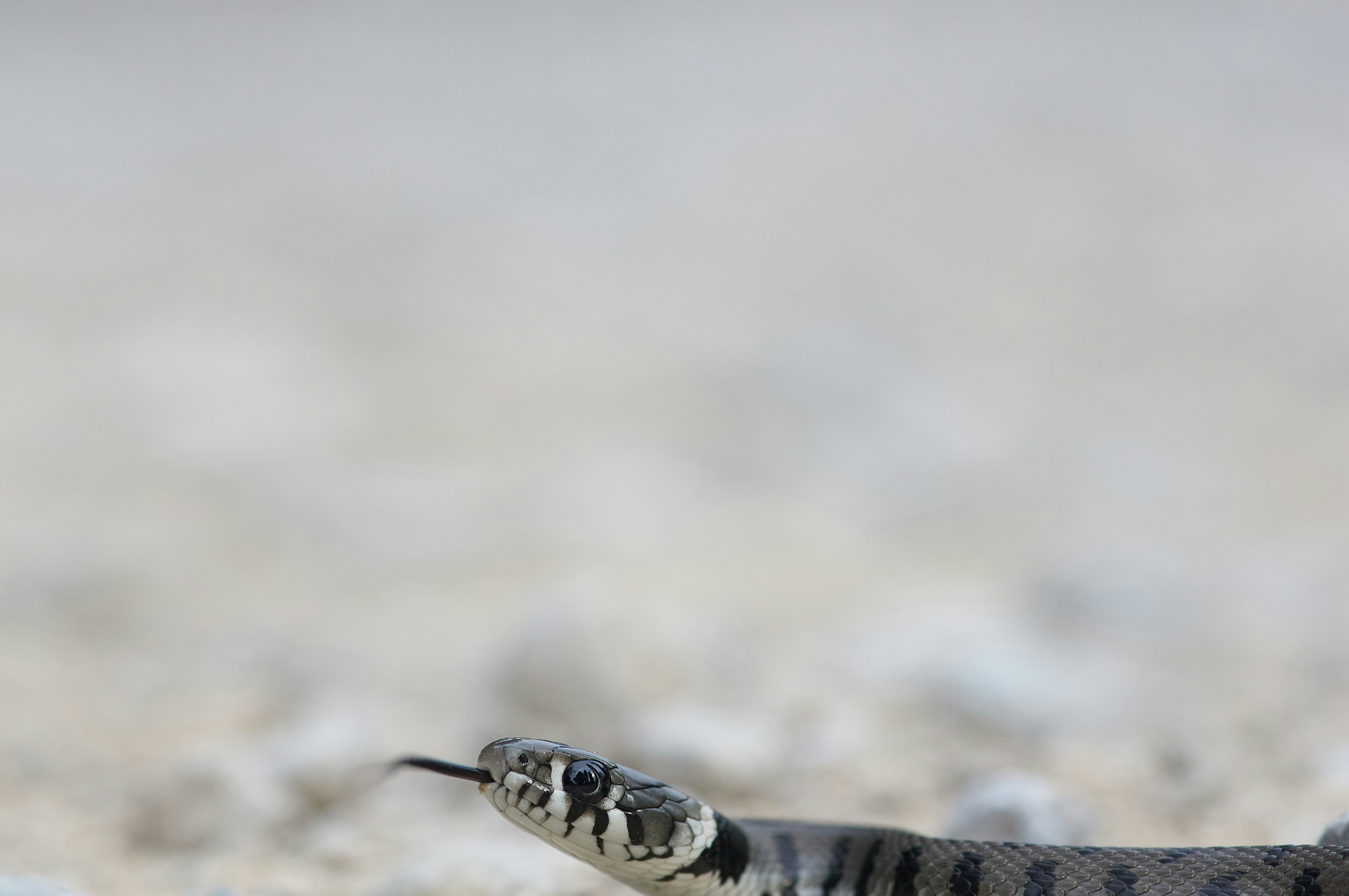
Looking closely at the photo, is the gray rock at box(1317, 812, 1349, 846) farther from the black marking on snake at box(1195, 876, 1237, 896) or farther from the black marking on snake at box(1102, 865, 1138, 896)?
the black marking on snake at box(1102, 865, 1138, 896)

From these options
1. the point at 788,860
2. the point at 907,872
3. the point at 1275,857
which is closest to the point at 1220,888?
the point at 1275,857

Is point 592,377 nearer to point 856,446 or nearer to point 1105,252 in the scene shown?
point 856,446

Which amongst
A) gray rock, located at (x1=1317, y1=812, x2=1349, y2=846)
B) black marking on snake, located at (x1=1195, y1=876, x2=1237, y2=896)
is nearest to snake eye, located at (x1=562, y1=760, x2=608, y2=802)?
black marking on snake, located at (x1=1195, y1=876, x2=1237, y2=896)

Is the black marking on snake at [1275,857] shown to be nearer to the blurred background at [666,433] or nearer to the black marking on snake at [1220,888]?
the black marking on snake at [1220,888]

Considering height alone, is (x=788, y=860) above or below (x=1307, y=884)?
above

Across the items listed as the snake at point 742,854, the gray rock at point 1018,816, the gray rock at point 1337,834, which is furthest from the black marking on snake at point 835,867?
the gray rock at point 1337,834

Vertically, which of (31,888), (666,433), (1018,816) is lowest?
(31,888)

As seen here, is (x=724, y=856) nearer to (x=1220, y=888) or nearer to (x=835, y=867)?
(x=835, y=867)
